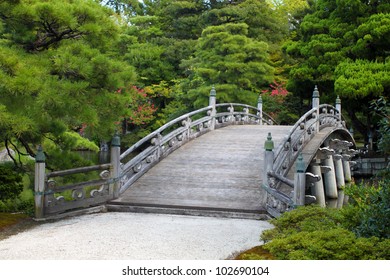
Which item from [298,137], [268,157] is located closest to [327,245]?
[268,157]

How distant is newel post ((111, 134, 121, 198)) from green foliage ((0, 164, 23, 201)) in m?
1.72

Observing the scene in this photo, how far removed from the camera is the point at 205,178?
10.9m

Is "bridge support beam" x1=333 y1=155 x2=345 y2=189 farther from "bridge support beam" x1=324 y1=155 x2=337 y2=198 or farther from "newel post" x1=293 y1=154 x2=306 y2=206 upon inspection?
"newel post" x1=293 y1=154 x2=306 y2=206

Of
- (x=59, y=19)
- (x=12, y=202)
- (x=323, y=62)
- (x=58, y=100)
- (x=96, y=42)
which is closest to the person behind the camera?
(x=58, y=100)

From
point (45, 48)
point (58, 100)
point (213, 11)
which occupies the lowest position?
point (58, 100)

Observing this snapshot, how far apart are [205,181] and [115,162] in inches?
80.1

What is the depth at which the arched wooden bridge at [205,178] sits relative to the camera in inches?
344

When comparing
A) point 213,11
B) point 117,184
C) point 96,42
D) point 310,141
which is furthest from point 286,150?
point 213,11

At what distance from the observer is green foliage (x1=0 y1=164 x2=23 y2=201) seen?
8.68 m

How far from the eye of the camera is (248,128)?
16.8 meters

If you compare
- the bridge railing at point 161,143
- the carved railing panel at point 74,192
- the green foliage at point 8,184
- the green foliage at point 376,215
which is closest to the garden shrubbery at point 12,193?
the green foliage at point 8,184

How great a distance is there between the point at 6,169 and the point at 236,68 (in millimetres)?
13462

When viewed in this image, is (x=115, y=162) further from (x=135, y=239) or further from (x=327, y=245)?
(x=327, y=245)

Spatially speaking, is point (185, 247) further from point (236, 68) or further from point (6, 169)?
point (236, 68)
